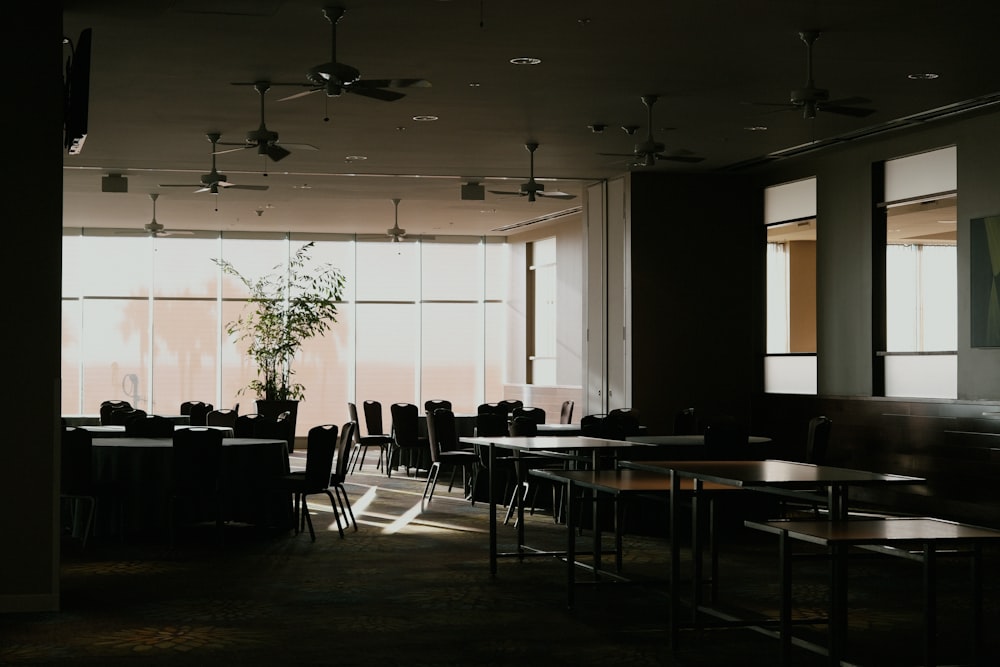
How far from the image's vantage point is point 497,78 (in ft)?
30.6

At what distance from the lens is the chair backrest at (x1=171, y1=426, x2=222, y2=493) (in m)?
9.02

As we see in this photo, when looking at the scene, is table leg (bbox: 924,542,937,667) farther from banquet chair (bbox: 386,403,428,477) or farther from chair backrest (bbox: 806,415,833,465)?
banquet chair (bbox: 386,403,428,477)

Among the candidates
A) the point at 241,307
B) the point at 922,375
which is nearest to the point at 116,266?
the point at 241,307

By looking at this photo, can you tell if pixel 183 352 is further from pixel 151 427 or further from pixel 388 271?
pixel 151 427

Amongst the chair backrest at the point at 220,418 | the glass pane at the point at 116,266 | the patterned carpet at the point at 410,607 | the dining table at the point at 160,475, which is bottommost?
the patterned carpet at the point at 410,607

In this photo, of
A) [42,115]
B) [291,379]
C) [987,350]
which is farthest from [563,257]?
[42,115]

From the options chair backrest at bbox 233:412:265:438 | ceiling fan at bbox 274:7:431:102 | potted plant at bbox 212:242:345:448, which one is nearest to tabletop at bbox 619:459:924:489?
ceiling fan at bbox 274:7:431:102

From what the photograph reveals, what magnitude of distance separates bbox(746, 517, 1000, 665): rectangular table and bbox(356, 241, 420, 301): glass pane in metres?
16.0

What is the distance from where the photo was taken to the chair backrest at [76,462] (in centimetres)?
873

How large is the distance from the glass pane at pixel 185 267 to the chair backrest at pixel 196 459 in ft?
35.9

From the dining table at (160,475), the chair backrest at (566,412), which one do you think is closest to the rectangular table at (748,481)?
the dining table at (160,475)

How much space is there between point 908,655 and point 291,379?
15343mm

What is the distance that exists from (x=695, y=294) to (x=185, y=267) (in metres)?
9.26

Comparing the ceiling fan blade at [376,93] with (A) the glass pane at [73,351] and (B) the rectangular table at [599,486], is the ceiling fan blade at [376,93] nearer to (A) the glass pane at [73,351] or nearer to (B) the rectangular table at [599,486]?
(B) the rectangular table at [599,486]
